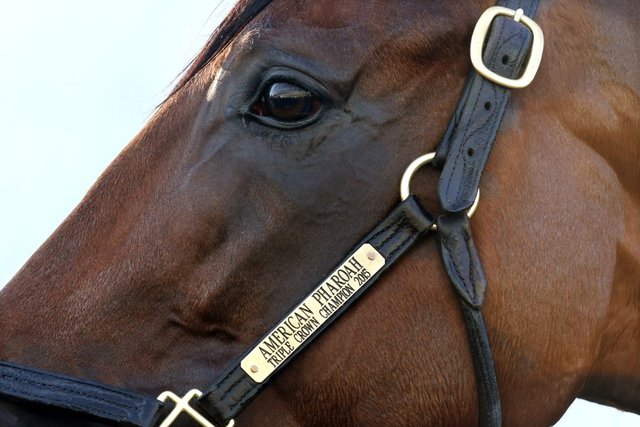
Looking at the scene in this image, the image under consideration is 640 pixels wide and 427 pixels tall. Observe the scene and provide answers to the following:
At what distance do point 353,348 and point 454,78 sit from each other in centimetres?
100

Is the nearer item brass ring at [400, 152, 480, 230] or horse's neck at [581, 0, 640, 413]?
brass ring at [400, 152, 480, 230]

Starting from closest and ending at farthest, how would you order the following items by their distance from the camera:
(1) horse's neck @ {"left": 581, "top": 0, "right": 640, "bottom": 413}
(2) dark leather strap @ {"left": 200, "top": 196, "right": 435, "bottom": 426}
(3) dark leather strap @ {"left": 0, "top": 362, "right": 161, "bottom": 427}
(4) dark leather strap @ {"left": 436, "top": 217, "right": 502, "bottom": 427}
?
(3) dark leather strap @ {"left": 0, "top": 362, "right": 161, "bottom": 427}
(2) dark leather strap @ {"left": 200, "top": 196, "right": 435, "bottom": 426}
(4) dark leather strap @ {"left": 436, "top": 217, "right": 502, "bottom": 427}
(1) horse's neck @ {"left": 581, "top": 0, "right": 640, "bottom": 413}

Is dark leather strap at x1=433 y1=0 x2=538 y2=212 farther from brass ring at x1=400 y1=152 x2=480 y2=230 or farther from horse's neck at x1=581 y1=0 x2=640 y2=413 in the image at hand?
horse's neck at x1=581 y1=0 x2=640 y2=413

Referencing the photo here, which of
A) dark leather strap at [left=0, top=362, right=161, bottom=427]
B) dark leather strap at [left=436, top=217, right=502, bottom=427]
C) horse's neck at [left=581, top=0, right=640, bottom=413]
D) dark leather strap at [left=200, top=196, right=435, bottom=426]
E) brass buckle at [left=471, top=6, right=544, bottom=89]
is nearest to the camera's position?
dark leather strap at [left=0, top=362, right=161, bottom=427]

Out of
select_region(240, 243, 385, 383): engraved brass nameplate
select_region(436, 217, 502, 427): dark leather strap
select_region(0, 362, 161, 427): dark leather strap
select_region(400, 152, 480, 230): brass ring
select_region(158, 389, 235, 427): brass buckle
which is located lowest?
select_region(0, 362, 161, 427): dark leather strap

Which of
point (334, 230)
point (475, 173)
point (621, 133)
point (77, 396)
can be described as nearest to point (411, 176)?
point (475, 173)

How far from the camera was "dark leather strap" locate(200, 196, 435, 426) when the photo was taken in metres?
3.12

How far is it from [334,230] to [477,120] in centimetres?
63

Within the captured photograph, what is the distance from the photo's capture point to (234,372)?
3133 mm

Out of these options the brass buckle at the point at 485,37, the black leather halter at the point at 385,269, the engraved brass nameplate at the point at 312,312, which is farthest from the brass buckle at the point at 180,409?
the brass buckle at the point at 485,37

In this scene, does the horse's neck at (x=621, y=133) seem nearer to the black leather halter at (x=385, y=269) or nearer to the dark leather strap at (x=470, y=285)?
the black leather halter at (x=385, y=269)

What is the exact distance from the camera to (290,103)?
10.8 ft

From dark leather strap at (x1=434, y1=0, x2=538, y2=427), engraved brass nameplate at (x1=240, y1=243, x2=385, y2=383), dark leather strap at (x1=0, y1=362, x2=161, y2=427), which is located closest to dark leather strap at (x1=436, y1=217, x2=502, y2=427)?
dark leather strap at (x1=434, y1=0, x2=538, y2=427)

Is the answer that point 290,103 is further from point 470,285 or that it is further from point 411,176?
point 470,285
